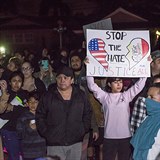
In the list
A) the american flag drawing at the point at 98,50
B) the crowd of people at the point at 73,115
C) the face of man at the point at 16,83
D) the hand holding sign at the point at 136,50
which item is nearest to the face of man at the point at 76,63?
the crowd of people at the point at 73,115

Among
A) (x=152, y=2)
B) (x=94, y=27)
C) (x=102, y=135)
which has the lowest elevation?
(x=102, y=135)

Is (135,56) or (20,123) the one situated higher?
(135,56)

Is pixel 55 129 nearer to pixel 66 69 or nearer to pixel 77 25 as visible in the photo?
pixel 66 69

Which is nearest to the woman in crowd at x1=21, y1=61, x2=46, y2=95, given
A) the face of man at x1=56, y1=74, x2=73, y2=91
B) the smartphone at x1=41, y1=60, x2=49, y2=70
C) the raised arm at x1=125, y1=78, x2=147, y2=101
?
the smartphone at x1=41, y1=60, x2=49, y2=70

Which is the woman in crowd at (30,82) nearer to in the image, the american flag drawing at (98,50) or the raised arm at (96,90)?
the raised arm at (96,90)

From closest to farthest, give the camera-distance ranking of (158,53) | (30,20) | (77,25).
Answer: (158,53)
(77,25)
(30,20)

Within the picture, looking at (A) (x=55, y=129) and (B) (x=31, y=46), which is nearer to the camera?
(A) (x=55, y=129)

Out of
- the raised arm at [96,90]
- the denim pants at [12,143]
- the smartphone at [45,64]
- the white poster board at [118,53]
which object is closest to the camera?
the white poster board at [118,53]

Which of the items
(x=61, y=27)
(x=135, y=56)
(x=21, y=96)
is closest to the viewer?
(x=135, y=56)

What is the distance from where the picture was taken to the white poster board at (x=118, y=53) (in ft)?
20.1

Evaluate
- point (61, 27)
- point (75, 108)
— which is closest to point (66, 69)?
point (75, 108)

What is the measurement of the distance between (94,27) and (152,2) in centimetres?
2615

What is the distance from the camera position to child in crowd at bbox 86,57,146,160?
6133 millimetres

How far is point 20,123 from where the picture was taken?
20.3 ft
